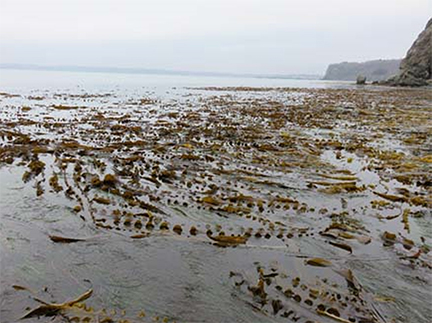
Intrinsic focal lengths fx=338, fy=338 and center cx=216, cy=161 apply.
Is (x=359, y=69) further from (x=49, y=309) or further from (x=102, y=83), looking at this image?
(x=49, y=309)

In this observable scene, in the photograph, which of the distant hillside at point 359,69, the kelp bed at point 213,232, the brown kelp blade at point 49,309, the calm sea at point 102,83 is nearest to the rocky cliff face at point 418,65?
the calm sea at point 102,83

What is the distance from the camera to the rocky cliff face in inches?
1959

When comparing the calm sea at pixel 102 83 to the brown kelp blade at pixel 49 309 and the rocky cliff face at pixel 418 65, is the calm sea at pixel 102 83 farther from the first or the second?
the brown kelp blade at pixel 49 309

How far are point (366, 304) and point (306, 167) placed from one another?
166 inches

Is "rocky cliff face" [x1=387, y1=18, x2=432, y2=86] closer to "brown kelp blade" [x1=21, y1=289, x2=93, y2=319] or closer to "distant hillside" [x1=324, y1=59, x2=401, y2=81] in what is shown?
"brown kelp blade" [x1=21, y1=289, x2=93, y2=319]

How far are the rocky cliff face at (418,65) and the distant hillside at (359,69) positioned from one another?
69.8 metres

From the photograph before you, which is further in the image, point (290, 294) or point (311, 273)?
point (311, 273)

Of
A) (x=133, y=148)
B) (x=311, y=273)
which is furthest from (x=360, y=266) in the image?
(x=133, y=148)

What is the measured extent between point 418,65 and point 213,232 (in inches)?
2387

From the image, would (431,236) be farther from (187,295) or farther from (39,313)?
(39,313)

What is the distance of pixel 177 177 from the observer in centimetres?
608

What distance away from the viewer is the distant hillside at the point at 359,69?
12438cm

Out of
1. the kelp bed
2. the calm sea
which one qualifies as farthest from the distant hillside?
the kelp bed

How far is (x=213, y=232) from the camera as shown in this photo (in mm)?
4203
